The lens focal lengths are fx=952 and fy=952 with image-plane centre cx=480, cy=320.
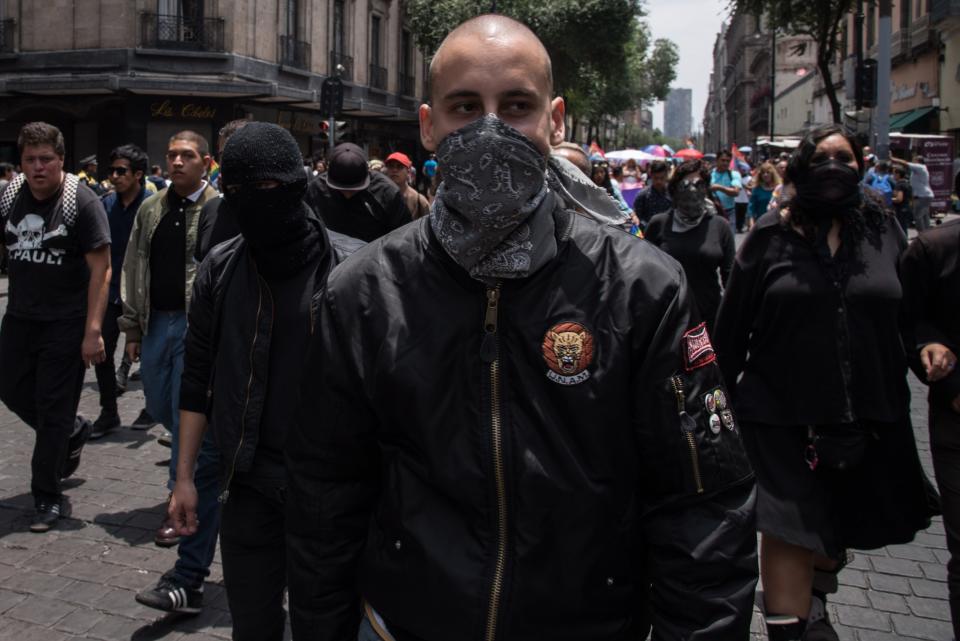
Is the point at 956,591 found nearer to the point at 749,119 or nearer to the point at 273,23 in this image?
the point at 273,23

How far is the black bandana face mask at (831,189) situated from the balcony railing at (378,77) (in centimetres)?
3491

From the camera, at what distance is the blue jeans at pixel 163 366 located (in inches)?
199

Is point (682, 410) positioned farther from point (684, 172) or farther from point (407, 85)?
point (407, 85)

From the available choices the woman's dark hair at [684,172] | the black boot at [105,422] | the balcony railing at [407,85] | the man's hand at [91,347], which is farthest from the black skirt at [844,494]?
the balcony railing at [407,85]

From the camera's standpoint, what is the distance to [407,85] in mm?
41094

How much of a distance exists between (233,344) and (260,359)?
14cm

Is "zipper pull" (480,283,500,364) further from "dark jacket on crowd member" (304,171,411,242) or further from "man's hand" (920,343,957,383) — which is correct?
"dark jacket on crowd member" (304,171,411,242)

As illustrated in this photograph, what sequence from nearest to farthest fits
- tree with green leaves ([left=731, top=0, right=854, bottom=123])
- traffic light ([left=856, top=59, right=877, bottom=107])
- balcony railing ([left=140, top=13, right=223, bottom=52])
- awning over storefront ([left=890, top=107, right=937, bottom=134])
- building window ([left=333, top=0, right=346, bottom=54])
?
traffic light ([left=856, top=59, right=877, bottom=107]), tree with green leaves ([left=731, top=0, right=854, bottom=123]), balcony railing ([left=140, top=13, right=223, bottom=52]), building window ([left=333, top=0, right=346, bottom=54]), awning over storefront ([left=890, top=107, right=937, bottom=134])

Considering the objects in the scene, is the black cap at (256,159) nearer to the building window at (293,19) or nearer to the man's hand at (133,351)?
the man's hand at (133,351)

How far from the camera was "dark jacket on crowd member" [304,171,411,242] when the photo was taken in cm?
608

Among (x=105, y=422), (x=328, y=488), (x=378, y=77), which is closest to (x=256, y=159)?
(x=328, y=488)

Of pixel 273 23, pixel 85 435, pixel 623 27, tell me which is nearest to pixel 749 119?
pixel 623 27

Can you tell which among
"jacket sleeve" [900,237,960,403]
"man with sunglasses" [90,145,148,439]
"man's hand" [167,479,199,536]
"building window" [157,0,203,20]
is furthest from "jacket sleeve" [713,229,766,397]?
"building window" [157,0,203,20]

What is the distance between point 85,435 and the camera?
5777mm
